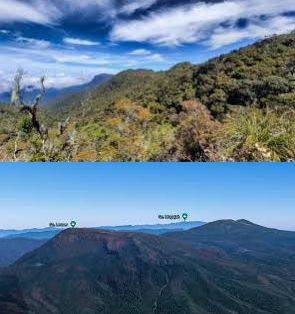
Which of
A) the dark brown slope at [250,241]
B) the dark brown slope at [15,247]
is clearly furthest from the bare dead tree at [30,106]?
the dark brown slope at [250,241]

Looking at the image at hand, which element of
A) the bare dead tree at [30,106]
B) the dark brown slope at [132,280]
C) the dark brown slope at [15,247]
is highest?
the bare dead tree at [30,106]

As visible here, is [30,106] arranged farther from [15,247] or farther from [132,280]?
[132,280]

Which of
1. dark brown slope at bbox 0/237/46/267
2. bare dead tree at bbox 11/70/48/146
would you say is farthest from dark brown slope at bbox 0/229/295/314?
bare dead tree at bbox 11/70/48/146

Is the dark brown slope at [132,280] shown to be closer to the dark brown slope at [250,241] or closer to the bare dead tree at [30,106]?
the dark brown slope at [250,241]

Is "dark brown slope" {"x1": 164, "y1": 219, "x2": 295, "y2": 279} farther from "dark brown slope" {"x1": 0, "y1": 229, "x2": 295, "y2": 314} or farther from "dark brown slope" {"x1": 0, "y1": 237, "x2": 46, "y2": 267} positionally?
"dark brown slope" {"x1": 0, "y1": 237, "x2": 46, "y2": 267}

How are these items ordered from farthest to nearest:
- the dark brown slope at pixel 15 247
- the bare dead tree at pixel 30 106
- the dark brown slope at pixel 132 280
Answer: the bare dead tree at pixel 30 106
the dark brown slope at pixel 15 247
the dark brown slope at pixel 132 280

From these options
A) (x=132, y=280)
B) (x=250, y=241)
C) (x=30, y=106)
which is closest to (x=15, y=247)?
(x=132, y=280)

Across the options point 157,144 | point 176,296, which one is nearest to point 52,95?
point 157,144
